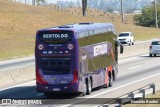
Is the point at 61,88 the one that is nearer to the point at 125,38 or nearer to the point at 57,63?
the point at 57,63

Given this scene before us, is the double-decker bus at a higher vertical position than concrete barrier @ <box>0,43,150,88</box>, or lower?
higher

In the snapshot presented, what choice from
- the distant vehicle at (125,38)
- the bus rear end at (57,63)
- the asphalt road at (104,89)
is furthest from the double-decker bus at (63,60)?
the distant vehicle at (125,38)

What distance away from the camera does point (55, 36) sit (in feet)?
80.5

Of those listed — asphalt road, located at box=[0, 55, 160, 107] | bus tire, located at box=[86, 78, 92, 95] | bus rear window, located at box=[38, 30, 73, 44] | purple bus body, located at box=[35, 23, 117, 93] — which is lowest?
asphalt road, located at box=[0, 55, 160, 107]

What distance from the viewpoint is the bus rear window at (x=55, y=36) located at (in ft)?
79.9

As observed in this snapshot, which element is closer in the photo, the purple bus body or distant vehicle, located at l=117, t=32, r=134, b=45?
the purple bus body

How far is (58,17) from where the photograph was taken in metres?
97.6

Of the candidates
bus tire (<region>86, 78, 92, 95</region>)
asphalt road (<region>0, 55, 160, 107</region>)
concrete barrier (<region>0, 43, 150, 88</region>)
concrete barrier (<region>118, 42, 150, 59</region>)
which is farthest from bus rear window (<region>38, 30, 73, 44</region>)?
concrete barrier (<region>118, 42, 150, 59</region>)

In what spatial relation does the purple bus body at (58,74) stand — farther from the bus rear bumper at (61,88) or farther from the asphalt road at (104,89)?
the asphalt road at (104,89)

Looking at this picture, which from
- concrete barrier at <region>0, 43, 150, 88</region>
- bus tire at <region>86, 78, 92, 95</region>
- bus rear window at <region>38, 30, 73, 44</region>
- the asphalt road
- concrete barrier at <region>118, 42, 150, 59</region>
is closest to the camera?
the asphalt road

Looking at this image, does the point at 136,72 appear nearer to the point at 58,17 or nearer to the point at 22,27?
the point at 22,27

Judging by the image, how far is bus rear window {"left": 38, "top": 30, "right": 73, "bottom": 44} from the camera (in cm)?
2436

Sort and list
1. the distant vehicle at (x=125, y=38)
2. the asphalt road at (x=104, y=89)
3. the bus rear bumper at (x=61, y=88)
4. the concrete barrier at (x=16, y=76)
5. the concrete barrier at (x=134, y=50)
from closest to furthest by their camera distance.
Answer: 1. the asphalt road at (x=104, y=89)
2. the bus rear bumper at (x=61, y=88)
3. the concrete barrier at (x=16, y=76)
4. the concrete barrier at (x=134, y=50)
5. the distant vehicle at (x=125, y=38)

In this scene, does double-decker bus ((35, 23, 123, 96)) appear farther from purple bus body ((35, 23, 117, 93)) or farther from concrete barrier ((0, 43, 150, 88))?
concrete barrier ((0, 43, 150, 88))
